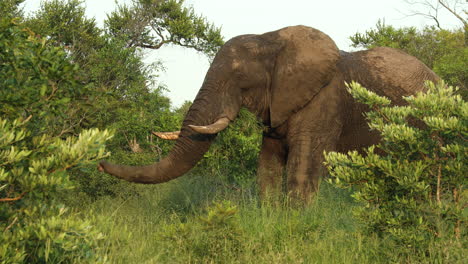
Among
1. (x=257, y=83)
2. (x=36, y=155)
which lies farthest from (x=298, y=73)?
(x=36, y=155)

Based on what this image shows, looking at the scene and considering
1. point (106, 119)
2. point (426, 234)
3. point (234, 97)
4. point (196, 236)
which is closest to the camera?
point (426, 234)

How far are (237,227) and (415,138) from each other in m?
1.93

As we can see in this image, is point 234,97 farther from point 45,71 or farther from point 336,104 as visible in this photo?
point 45,71

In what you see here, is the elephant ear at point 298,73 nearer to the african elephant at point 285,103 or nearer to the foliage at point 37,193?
the african elephant at point 285,103

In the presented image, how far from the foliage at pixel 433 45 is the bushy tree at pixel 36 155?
2128cm

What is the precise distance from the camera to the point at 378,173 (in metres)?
5.16

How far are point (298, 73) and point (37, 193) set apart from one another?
4.46 m

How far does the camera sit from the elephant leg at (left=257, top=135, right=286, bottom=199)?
7.98 meters

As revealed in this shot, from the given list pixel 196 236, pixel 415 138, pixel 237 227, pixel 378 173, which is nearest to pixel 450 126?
pixel 415 138

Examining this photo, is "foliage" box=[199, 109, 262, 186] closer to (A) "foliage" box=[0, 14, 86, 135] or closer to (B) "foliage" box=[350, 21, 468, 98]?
(A) "foliage" box=[0, 14, 86, 135]

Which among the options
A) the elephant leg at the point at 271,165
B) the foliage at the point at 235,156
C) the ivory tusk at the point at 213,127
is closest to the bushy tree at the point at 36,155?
the ivory tusk at the point at 213,127

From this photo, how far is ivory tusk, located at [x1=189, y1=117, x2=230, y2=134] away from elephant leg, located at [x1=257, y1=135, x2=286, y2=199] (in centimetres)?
137

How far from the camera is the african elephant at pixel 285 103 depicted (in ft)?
22.6

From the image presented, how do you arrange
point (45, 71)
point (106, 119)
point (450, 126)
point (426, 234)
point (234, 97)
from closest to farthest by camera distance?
point (45, 71)
point (450, 126)
point (426, 234)
point (234, 97)
point (106, 119)
